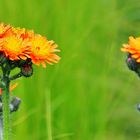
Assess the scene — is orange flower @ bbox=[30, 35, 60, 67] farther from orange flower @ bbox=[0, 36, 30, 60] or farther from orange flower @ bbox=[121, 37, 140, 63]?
orange flower @ bbox=[121, 37, 140, 63]

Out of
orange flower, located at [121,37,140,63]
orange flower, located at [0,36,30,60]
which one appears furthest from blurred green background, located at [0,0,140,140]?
orange flower, located at [0,36,30,60]

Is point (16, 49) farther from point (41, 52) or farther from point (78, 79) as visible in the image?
point (78, 79)

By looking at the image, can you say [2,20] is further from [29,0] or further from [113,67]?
[113,67]

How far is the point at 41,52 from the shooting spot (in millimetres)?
1690

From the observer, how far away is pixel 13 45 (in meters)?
1.64

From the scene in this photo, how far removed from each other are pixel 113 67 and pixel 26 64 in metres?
2.02

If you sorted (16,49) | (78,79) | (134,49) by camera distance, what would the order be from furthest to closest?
(78,79), (134,49), (16,49)

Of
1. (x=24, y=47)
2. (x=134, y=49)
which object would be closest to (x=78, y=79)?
(x=134, y=49)

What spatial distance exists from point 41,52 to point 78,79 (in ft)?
5.64

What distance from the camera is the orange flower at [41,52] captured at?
1665 millimetres

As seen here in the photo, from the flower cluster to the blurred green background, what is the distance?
1303mm

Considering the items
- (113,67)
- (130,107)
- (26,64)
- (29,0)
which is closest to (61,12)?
(29,0)

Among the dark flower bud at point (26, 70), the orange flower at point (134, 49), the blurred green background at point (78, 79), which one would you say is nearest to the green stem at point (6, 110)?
the dark flower bud at point (26, 70)

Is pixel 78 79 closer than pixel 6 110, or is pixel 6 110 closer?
pixel 6 110
